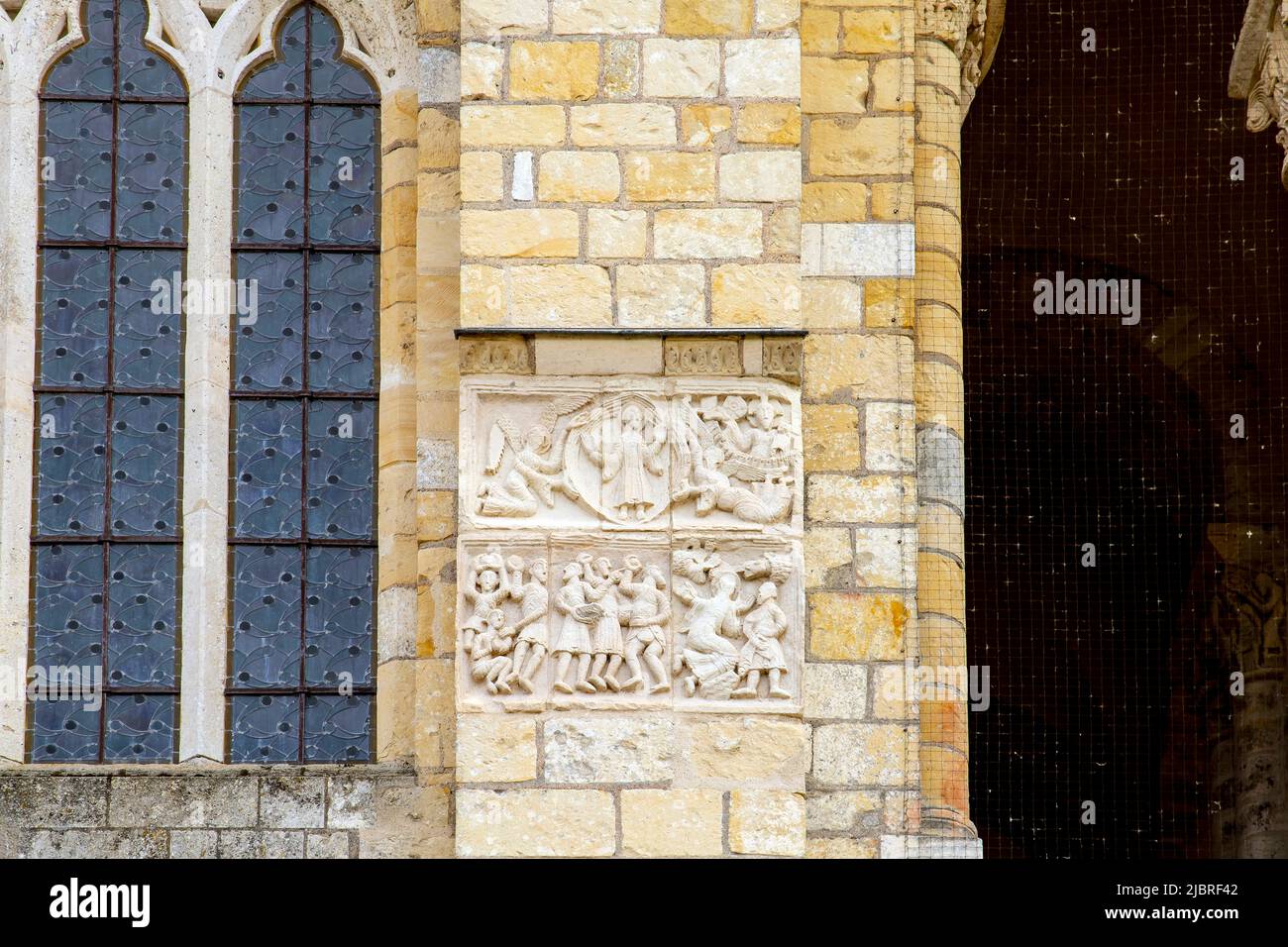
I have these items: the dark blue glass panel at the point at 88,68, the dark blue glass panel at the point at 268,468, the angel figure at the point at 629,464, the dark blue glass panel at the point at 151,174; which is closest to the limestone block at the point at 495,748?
the angel figure at the point at 629,464

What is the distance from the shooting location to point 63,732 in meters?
9.57

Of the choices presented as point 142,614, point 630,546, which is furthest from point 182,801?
point 630,546

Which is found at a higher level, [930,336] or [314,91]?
[314,91]

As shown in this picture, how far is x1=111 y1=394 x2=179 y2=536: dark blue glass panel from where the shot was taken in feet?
31.9

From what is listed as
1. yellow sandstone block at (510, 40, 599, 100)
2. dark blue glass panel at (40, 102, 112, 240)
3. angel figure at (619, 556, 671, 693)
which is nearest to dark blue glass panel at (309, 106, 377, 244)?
dark blue glass panel at (40, 102, 112, 240)

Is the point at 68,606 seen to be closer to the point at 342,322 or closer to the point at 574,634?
the point at 342,322

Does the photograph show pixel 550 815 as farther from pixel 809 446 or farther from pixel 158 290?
pixel 158 290

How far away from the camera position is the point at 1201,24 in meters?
12.4

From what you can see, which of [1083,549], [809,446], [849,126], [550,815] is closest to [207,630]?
[550,815]

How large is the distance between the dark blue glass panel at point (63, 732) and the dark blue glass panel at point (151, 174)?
5.52ft

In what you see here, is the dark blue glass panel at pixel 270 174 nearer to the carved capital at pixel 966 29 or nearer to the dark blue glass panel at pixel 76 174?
the dark blue glass panel at pixel 76 174

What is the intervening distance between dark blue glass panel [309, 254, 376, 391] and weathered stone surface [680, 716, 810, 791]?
74.4 inches

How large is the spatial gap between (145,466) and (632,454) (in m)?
1.82
